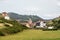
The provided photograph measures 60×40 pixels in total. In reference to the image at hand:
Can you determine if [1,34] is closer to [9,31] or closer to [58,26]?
[9,31]

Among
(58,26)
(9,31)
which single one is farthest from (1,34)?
(58,26)

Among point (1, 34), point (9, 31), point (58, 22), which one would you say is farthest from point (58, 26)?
point (1, 34)

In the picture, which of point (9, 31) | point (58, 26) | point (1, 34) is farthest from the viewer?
point (58, 26)

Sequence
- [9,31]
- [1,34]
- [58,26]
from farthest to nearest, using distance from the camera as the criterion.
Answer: [58,26] < [9,31] < [1,34]

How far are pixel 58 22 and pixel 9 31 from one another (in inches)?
1009

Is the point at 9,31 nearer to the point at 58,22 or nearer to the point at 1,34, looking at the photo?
the point at 1,34

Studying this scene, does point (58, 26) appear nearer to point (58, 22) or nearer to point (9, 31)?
point (58, 22)

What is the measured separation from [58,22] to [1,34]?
99.4ft

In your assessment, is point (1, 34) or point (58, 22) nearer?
point (1, 34)

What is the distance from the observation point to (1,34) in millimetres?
35062

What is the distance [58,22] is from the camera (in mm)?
61719

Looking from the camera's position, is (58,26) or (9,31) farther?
(58,26)

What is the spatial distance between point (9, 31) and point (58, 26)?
23507mm

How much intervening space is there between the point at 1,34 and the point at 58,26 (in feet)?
92.3
